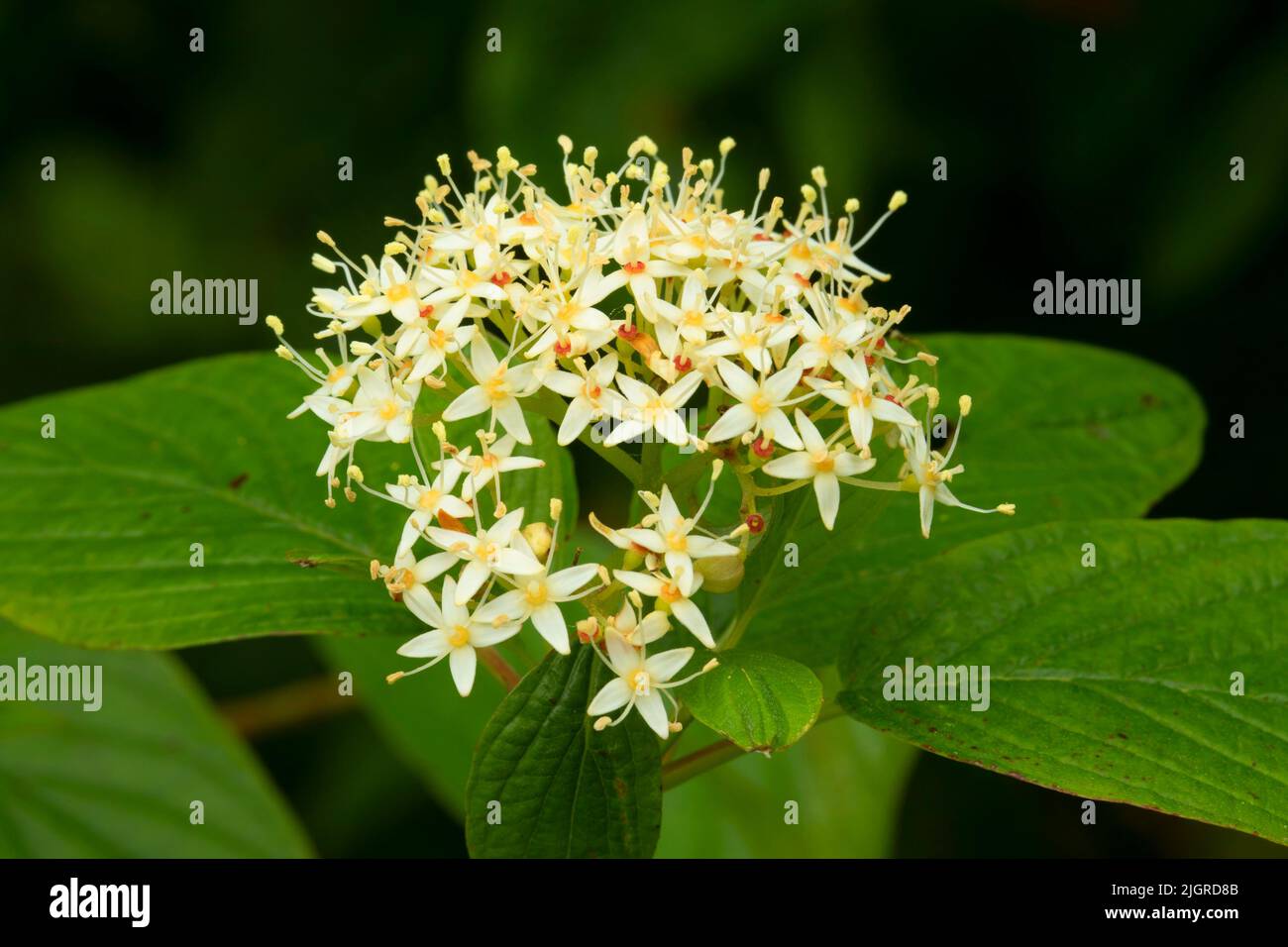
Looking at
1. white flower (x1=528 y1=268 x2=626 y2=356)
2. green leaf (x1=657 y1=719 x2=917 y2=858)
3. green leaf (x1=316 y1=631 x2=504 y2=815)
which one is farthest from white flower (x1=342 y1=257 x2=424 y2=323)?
green leaf (x1=657 y1=719 x2=917 y2=858)

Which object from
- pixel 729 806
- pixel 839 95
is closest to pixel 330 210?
pixel 839 95

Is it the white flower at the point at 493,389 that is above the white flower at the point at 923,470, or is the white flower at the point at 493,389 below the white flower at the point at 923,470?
above

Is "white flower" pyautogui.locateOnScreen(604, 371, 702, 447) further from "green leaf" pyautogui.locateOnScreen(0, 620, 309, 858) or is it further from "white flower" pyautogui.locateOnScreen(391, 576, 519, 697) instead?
"green leaf" pyautogui.locateOnScreen(0, 620, 309, 858)

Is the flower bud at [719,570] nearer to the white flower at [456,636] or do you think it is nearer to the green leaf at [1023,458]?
the white flower at [456,636]

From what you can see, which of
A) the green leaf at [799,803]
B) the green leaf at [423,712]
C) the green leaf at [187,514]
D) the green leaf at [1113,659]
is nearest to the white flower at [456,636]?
the green leaf at [187,514]

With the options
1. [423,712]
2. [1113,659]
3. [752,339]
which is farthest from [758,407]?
[423,712]

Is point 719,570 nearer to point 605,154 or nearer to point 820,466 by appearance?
point 820,466

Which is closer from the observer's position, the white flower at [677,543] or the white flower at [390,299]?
the white flower at [677,543]

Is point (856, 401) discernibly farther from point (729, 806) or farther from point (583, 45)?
point (583, 45)
